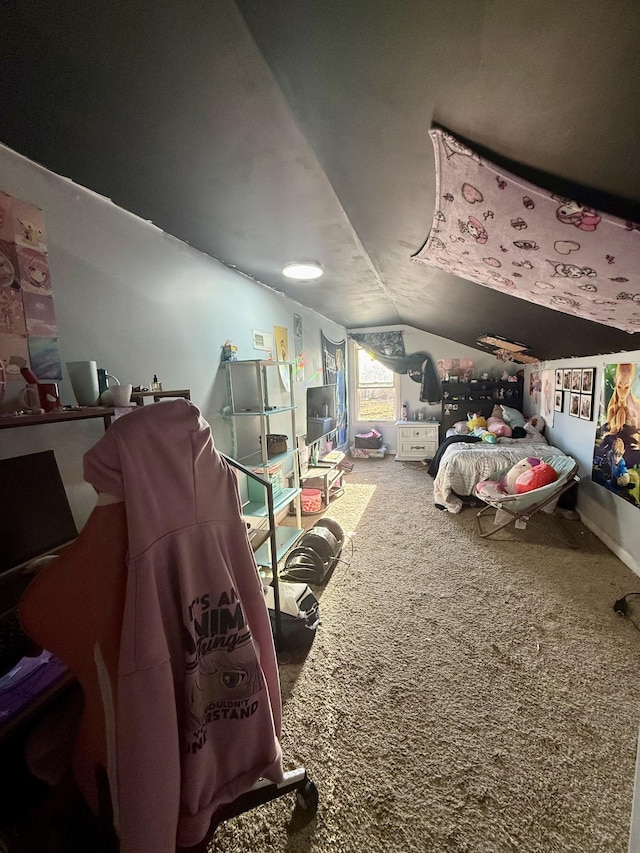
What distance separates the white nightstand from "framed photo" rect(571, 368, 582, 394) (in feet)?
7.40

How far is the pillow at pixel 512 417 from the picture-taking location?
4703mm

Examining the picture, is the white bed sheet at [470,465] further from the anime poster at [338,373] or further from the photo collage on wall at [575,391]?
the anime poster at [338,373]

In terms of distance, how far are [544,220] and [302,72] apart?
2.61 feet

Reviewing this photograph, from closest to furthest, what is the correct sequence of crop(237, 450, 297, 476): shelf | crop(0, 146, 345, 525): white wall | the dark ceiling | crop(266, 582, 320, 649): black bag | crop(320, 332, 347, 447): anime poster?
the dark ceiling → crop(0, 146, 345, 525): white wall → crop(266, 582, 320, 649): black bag → crop(237, 450, 297, 476): shelf → crop(320, 332, 347, 447): anime poster

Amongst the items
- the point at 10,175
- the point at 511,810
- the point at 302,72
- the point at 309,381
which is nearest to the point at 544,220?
the point at 302,72

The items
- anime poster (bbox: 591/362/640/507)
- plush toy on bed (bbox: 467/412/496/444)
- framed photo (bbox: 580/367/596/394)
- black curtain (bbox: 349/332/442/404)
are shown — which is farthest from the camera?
black curtain (bbox: 349/332/442/404)

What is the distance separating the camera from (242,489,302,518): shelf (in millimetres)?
2650

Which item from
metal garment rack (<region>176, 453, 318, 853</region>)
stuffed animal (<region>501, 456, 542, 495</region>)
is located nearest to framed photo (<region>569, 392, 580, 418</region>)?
stuffed animal (<region>501, 456, 542, 495</region>)

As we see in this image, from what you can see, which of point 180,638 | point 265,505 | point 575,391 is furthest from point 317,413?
point 180,638

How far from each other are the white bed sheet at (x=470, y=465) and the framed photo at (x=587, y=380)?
0.69 meters

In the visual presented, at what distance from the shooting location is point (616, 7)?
1.69 ft

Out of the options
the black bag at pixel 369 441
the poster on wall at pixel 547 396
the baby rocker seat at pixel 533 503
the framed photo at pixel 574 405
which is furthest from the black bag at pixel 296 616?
the black bag at pixel 369 441

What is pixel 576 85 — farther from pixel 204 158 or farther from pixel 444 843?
pixel 444 843

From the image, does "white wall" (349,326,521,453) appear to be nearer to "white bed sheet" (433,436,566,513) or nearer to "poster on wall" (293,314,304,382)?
"white bed sheet" (433,436,566,513)
